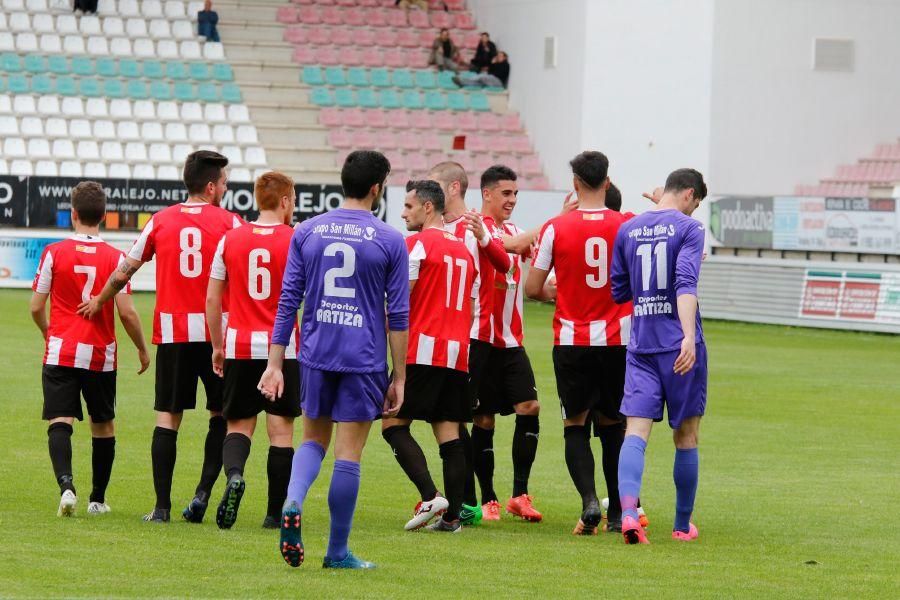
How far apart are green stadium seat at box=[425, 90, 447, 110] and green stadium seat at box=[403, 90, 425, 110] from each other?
0.54 ft

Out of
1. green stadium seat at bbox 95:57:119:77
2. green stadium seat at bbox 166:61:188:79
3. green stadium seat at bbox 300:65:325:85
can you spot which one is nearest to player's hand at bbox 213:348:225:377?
green stadium seat at bbox 95:57:119:77

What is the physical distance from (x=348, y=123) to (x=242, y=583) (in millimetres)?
28718

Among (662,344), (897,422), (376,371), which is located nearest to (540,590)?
(376,371)

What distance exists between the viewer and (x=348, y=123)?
34.5m

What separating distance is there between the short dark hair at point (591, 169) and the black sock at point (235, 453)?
2.20 metres

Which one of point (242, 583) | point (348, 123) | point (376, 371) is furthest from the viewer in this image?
point (348, 123)

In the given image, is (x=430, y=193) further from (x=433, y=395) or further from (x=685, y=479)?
(x=685, y=479)

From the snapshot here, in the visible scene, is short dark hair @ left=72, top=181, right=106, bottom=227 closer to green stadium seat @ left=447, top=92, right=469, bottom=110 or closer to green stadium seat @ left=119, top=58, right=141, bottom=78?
green stadium seat @ left=119, top=58, right=141, bottom=78

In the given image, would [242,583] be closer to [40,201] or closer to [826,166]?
[40,201]

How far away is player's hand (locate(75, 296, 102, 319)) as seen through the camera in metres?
8.31

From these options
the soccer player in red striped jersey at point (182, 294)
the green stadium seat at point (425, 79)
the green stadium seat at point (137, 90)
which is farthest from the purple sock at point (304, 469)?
the green stadium seat at point (425, 79)

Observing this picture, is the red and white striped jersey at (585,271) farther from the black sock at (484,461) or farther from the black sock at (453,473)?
the black sock at (484,461)

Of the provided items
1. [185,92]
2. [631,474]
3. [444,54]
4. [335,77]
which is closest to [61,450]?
[631,474]

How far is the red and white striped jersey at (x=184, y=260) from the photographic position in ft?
26.8
